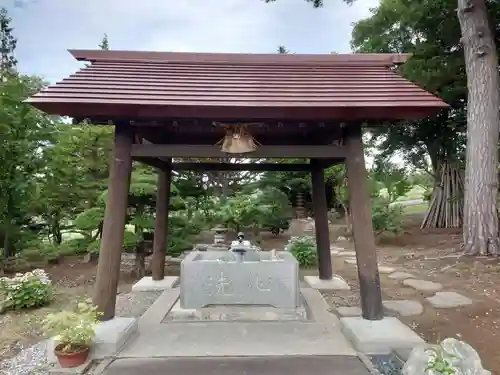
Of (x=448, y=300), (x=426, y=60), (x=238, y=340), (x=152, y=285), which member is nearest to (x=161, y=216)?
(x=152, y=285)

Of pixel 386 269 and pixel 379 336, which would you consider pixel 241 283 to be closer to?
pixel 379 336

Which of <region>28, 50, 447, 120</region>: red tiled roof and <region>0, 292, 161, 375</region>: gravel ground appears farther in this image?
<region>28, 50, 447, 120</region>: red tiled roof

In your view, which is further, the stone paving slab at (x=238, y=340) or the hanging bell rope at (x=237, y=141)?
the hanging bell rope at (x=237, y=141)

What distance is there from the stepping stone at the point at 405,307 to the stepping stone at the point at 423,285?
2.75 ft

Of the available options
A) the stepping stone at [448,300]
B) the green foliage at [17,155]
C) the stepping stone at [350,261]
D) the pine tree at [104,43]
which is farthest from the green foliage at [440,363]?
the pine tree at [104,43]

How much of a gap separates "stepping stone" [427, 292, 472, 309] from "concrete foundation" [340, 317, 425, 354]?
5.38 ft

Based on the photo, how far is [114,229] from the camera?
12.5ft

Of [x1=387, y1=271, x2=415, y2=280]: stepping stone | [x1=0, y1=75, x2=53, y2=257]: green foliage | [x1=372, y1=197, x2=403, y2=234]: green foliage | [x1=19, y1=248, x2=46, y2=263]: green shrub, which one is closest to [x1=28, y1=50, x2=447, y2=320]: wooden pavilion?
[x1=387, y1=271, x2=415, y2=280]: stepping stone

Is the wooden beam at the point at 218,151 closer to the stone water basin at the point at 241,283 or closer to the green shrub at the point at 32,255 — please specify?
the stone water basin at the point at 241,283

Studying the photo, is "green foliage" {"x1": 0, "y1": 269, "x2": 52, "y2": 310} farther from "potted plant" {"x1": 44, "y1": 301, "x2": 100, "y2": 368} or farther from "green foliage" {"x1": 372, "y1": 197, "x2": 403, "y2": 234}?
"green foliage" {"x1": 372, "y1": 197, "x2": 403, "y2": 234}

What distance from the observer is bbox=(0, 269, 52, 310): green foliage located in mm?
5312

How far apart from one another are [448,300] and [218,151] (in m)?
3.94

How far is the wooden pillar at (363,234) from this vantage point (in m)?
3.87

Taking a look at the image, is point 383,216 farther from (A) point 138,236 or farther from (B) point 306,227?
(A) point 138,236
